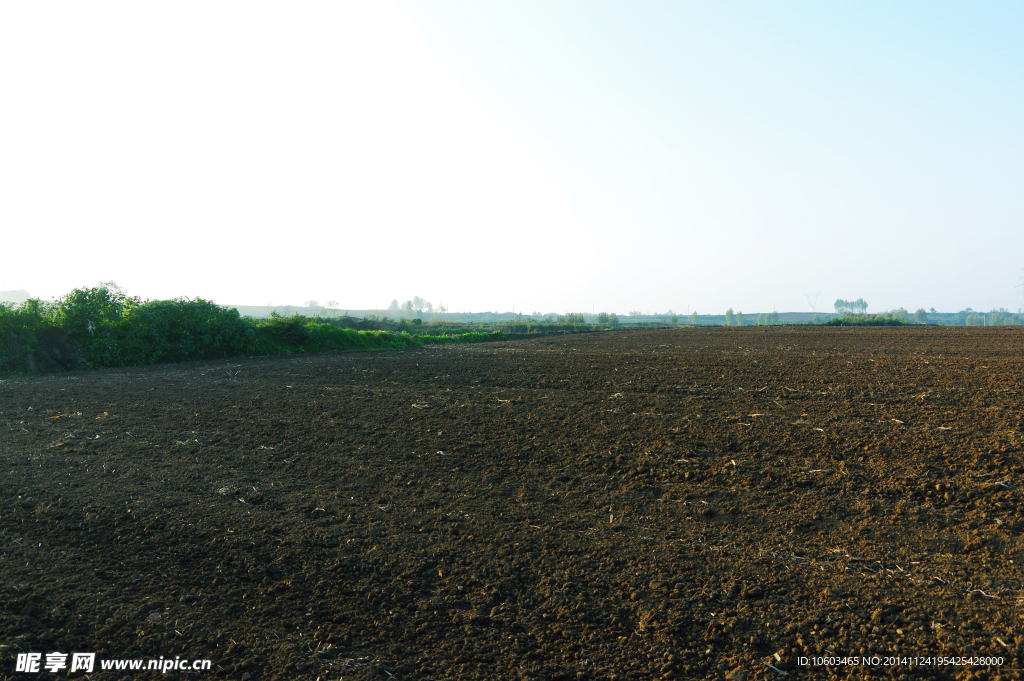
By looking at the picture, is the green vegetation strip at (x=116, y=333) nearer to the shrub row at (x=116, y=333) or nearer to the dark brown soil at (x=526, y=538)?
the shrub row at (x=116, y=333)

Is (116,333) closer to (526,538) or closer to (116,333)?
(116,333)

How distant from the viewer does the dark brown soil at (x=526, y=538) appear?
350cm

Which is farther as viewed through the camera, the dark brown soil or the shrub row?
the shrub row

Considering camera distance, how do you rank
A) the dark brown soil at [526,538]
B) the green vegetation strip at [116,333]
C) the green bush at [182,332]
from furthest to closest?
1. the green bush at [182,332]
2. the green vegetation strip at [116,333]
3. the dark brown soil at [526,538]

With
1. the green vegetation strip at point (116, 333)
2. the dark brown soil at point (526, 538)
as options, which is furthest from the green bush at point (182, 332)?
the dark brown soil at point (526, 538)

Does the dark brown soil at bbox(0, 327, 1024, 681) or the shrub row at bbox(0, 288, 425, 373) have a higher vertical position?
the shrub row at bbox(0, 288, 425, 373)

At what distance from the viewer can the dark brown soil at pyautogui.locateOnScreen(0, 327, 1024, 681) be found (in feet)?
11.5

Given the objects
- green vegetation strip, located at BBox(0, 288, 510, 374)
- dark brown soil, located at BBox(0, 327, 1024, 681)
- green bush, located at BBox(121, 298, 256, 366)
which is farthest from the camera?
green bush, located at BBox(121, 298, 256, 366)

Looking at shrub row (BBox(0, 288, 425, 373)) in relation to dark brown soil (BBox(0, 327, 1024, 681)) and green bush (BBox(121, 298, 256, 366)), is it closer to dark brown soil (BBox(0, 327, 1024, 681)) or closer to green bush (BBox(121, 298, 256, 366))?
green bush (BBox(121, 298, 256, 366))

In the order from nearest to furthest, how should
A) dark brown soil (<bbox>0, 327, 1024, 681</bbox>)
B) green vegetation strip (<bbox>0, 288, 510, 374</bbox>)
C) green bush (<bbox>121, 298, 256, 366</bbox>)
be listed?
dark brown soil (<bbox>0, 327, 1024, 681</bbox>)
green vegetation strip (<bbox>0, 288, 510, 374</bbox>)
green bush (<bbox>121, 298, 256, 366</bbox>)

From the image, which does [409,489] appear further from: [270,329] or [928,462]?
[270,329]

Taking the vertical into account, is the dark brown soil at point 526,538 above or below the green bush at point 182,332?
below

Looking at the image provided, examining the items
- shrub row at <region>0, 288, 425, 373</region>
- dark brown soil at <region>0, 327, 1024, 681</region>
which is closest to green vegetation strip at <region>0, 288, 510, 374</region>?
shrub row at <region>0, 288, 425, 373</region>

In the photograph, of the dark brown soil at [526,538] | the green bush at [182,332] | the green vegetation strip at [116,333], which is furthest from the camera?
the green bush at [182,332]
